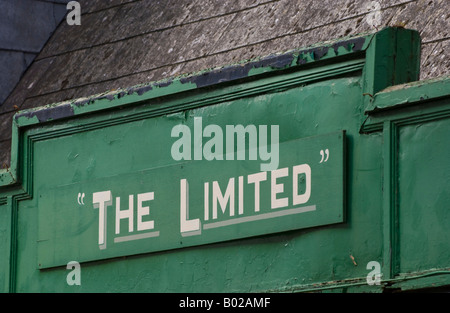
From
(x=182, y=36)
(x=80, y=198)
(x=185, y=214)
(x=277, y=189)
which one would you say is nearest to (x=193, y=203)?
(x=185, y=214)

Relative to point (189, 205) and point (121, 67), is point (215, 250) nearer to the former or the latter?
point (189, 205)

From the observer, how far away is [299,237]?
13.8ft

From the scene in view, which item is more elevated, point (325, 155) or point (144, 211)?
point (325, 155)

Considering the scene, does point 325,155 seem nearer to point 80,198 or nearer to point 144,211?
point 144,211

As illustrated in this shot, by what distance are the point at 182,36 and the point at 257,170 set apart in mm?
2986

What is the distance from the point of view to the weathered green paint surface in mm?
3908

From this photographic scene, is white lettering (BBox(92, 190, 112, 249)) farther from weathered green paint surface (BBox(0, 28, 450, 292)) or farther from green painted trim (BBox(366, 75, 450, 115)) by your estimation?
green painted trim (BBox(366, 75, 450, 115))

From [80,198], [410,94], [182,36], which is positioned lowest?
[80,198]

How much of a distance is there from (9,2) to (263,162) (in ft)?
14.2

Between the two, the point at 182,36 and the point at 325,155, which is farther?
the point at 182,36

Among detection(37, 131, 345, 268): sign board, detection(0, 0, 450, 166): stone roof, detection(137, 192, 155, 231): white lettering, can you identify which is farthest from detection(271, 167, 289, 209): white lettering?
detection(0, 0, 450, 166): stone roof

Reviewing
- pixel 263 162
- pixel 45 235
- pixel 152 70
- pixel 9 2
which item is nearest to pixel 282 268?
pixel 263 162

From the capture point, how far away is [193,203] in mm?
4477
